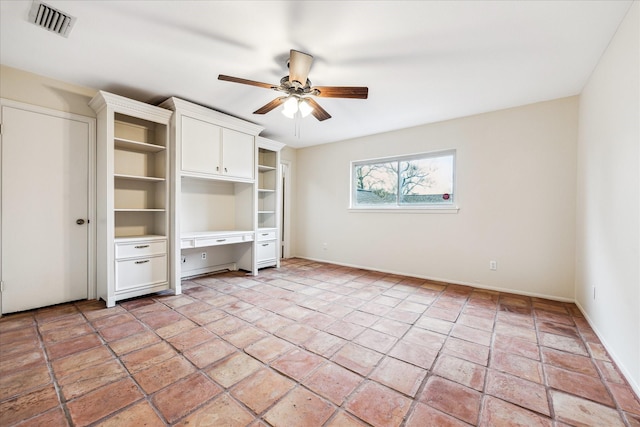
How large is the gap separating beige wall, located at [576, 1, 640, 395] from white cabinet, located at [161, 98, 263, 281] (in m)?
3.82

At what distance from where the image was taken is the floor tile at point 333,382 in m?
1.55

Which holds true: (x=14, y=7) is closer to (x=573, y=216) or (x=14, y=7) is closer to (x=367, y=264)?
(x=367, y=264)

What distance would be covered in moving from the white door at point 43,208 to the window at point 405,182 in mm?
3891

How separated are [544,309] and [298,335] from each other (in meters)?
2.67

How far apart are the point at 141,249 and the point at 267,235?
1.90 m

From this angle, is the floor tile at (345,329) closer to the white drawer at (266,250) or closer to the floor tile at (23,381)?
the floor tile at (23,381)

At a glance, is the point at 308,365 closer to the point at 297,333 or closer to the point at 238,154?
the point at 297,333

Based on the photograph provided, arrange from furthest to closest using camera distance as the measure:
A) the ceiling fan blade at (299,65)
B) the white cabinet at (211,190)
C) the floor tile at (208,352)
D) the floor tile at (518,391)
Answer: the white cabinet at (211,190) → the ceiling fan blade at (299,65) → the floor tile at (208,352) → the floor tile at (518,391)

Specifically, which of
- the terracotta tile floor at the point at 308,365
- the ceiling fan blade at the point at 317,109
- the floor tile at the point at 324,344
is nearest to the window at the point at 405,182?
the terracotta tile floor at the point at 308,365

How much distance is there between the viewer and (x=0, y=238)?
2553 millimetres

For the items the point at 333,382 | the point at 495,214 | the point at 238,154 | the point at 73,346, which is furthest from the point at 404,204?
the point at 73,346

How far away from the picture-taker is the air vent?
1839 millimetres

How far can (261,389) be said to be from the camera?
5.22 feet

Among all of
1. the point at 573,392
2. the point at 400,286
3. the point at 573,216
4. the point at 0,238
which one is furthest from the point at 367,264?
the point at 0,238
